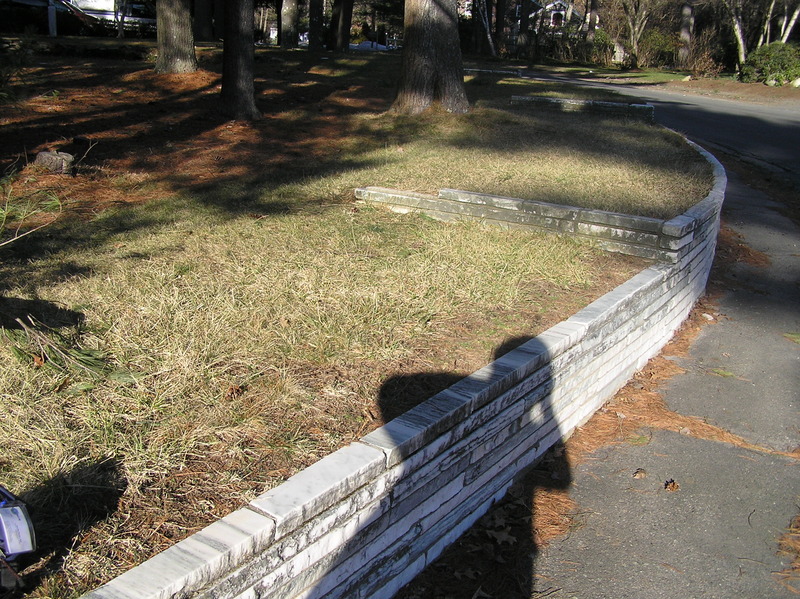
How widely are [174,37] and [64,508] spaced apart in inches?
499

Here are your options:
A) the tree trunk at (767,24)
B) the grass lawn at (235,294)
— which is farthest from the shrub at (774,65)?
the grass lawn at (235,294)

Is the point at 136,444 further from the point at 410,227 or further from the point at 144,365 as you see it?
the point at 410,227

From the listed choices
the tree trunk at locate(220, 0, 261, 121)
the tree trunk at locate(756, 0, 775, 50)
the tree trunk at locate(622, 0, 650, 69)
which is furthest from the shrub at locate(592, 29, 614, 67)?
the tree trunk at locate(220, 0, 261, 121)

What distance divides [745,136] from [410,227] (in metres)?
12.0

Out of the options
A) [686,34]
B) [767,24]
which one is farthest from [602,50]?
[767,24]

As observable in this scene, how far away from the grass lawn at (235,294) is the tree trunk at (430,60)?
1197 millimetres

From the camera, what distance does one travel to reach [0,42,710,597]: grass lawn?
2814 mm

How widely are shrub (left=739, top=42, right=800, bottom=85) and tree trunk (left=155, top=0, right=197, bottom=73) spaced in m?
21.0

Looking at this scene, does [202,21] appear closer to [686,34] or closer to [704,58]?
[704,58]

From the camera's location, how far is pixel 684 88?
88.1 feet

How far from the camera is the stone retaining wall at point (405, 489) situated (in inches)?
91.4

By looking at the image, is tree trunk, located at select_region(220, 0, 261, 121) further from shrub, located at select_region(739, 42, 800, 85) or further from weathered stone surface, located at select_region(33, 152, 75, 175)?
shrub, located at select_region(739, 42, 800, 85)

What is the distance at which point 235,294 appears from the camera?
471 cm

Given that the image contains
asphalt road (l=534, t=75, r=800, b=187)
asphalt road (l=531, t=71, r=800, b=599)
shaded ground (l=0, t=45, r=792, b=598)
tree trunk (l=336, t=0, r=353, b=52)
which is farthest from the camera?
tree trunk (l=336, t=0, r=353, b=52)
